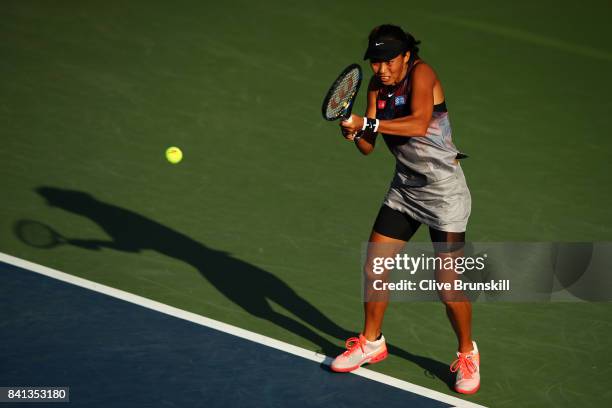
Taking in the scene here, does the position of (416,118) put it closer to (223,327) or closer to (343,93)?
(343,93)

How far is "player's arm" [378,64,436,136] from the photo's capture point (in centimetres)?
732

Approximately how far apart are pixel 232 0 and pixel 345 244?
19.0 feet

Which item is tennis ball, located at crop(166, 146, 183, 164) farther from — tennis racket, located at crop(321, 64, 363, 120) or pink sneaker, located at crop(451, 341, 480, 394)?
pink sneaker, located at crop(451, 341, 480, 394)

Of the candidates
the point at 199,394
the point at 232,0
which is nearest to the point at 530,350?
the point at 199,394

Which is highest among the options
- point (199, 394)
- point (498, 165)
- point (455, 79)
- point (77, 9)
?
point (77, 9)

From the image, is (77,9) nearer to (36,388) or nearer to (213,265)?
(213,265)

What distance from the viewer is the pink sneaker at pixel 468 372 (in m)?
7.92

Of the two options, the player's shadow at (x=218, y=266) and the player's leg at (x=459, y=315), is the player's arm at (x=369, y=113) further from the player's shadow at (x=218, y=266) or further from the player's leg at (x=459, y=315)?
the player's shadow at (x=218, y=266)

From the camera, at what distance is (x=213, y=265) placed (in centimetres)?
955

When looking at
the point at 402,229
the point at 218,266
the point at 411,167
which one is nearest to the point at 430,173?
the point at 411,167

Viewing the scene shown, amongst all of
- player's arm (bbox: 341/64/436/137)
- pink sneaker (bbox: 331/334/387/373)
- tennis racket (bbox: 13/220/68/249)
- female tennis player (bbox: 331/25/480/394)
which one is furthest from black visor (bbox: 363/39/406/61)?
tennis racket (bbox: 13/220/68/249)

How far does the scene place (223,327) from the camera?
8.66 meters

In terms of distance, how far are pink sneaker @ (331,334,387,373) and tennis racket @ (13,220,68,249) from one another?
2991 millimetres

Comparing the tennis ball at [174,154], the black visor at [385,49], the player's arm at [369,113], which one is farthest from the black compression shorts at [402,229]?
the tennis ball at [174,154]
